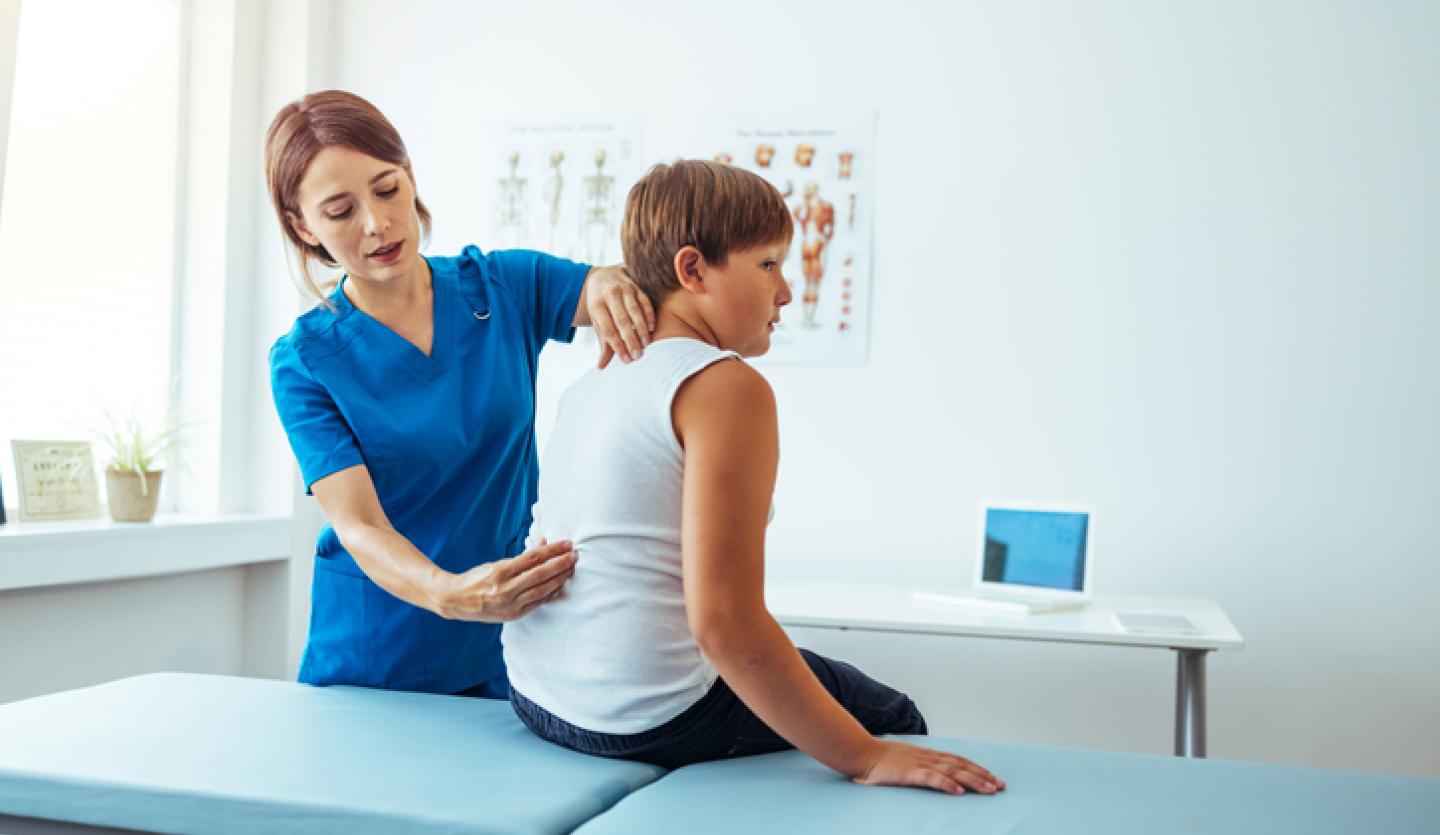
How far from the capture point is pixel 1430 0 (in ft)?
8.97

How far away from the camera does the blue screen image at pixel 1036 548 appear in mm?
2582

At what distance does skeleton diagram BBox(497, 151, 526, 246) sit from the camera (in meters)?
3.34

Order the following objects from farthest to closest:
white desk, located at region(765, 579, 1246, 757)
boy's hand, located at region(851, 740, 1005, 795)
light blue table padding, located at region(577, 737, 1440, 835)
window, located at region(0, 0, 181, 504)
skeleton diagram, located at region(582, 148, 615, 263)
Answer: skeleton diagram, located at region(582, 148, 615, 263)
window, located at region(0, 0, 181, 504)
white desk, located at region(765, 579, 1246, 757)
boy's hand, located at region(851, 740, 1005, 795)
light blue table padding, located at region(577, 737, 1440, 835)

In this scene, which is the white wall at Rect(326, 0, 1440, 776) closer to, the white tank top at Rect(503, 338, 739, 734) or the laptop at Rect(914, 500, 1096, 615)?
the laptop at Rect(914, 500, 1096, 615)

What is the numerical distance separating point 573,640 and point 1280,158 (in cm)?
237

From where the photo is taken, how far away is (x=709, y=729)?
1186mm

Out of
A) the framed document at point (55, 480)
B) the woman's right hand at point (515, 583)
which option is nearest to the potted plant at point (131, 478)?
the framed document at point (55, 480)

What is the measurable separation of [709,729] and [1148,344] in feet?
6.76

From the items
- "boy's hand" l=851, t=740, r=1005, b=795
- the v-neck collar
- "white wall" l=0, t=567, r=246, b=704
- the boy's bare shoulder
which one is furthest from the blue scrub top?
"white wall" l=0, t=567, r=246, b=704

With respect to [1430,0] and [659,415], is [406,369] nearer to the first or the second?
[659,415]

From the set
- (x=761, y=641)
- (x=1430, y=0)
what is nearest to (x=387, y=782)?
(x=761, y=641)

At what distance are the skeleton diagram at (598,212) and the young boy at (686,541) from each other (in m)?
2.03

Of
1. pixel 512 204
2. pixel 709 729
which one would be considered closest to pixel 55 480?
pixel 512 204

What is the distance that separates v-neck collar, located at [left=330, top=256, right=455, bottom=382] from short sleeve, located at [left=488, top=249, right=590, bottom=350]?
0.35ft
